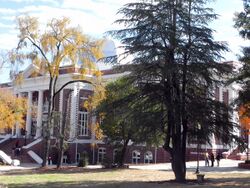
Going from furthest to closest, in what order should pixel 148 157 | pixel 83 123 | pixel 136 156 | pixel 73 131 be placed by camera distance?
1. pixel 83 123
2. pixel 136 156
3. pixel 148 157
4. pixel 73 131

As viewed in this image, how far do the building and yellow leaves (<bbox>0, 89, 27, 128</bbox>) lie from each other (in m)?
2.46

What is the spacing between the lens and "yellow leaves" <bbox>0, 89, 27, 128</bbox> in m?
50.1

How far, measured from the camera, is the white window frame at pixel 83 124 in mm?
57344

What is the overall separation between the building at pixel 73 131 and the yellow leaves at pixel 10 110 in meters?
2.46

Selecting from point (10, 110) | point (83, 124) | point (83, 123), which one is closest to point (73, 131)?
point (83, 124)

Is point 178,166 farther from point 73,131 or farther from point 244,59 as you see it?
point 73,131

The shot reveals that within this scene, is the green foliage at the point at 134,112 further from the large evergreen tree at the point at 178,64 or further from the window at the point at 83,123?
the window at the point at 83,123

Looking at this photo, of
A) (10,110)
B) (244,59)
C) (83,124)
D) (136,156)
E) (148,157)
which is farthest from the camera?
(83,124)

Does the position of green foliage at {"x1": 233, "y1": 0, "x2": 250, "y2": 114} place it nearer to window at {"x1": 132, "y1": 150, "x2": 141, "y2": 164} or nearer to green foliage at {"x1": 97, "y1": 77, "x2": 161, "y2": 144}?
green foliage at {"x1": 97, "y1": 77, "x2": 161, "y2": 144}

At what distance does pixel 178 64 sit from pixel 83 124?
33853 millimetres

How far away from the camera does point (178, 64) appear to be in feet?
85.3

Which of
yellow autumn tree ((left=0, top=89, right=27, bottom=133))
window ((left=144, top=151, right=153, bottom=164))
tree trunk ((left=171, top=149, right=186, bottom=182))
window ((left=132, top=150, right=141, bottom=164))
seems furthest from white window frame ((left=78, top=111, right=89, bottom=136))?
tree trunk ((left=171, top=149, right=186, bottom=182))

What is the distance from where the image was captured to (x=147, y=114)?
84.7ft

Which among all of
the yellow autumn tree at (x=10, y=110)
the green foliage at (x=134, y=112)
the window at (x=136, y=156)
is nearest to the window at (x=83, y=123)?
the window at (x=136, y=156)
